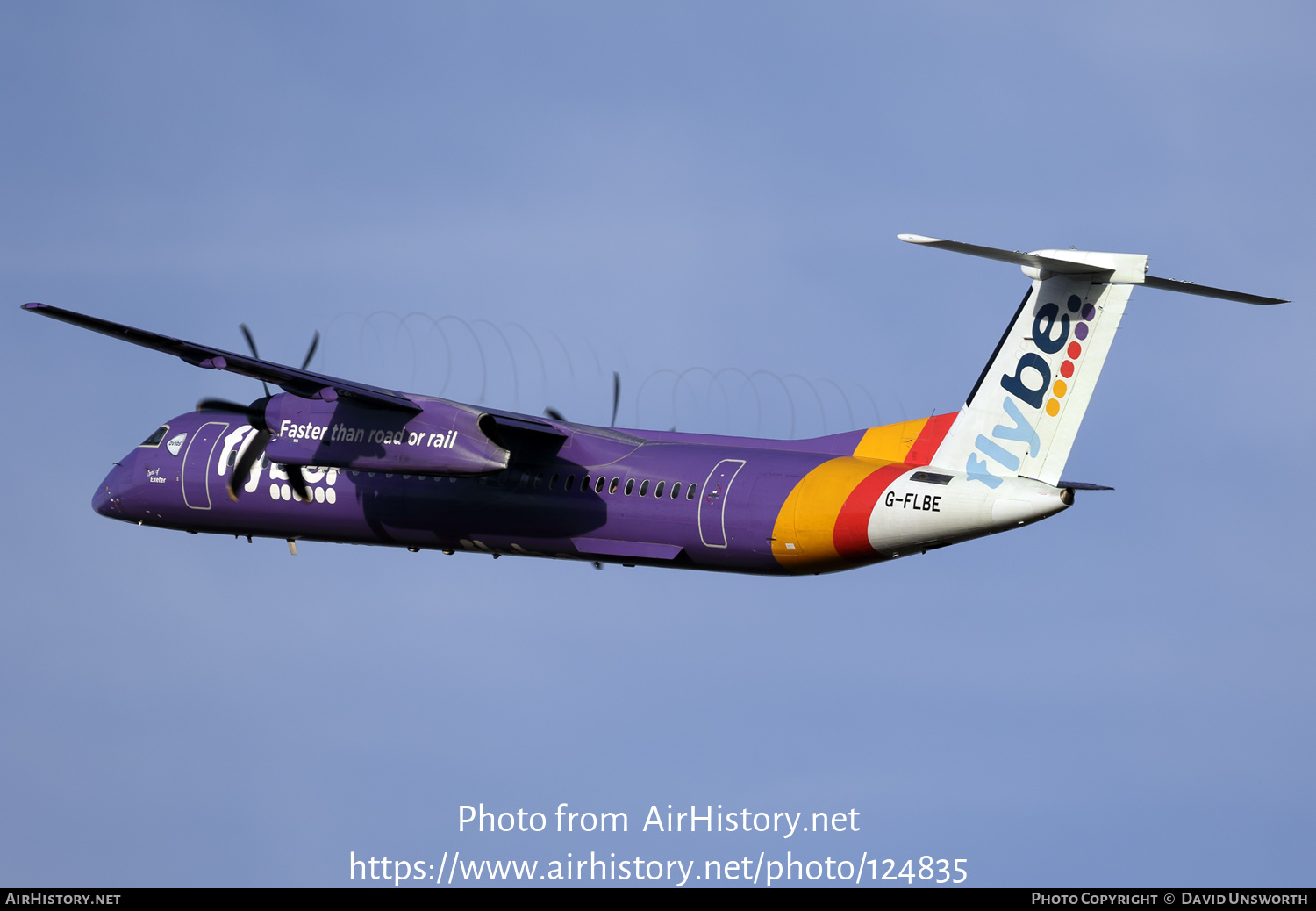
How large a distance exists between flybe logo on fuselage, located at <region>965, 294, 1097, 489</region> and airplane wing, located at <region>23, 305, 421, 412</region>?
972 centimetres

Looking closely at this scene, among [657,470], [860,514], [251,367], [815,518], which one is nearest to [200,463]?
[251,367]

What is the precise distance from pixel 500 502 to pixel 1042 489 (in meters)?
9.80

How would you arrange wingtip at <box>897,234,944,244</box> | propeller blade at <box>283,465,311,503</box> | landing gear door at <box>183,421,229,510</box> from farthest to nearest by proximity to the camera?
landing gear door at <box>183,421,229,510</box> < propeller blade at <box>283,465,311,503</box> < wingtip at <box>897,234,944,244</box>

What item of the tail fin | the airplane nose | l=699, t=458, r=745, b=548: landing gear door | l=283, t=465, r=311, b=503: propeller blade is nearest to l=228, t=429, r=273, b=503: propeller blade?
l=283, t=465, r=311, b=503: propeller blade

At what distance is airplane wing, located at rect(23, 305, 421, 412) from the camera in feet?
98.4

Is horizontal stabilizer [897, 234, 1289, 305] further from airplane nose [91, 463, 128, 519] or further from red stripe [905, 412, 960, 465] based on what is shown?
airplane nose [91, 463, 128, 519]

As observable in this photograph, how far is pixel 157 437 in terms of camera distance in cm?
3688

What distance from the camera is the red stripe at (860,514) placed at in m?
28.1

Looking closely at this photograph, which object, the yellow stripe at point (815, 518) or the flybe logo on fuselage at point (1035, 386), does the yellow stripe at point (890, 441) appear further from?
the flybe logo on fuselage at point (1035, 386)

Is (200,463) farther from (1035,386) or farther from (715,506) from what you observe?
(1035,386)

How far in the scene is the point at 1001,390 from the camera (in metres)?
27.7

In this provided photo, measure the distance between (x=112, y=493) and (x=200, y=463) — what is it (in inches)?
107
